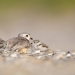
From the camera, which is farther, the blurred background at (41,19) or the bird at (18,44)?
the blurred background at (41,19)

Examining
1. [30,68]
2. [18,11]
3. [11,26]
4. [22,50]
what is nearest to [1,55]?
[22,50]

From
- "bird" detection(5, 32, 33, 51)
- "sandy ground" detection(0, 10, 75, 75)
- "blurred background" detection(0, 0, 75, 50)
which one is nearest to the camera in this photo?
"bird" detection(5, 32, 33, 51)

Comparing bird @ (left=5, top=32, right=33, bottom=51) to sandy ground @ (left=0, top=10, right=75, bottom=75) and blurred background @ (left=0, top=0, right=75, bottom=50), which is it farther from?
blurred background @ (left=0, top=0, right=75, bottom=50)

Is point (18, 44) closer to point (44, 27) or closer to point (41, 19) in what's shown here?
point (44, 27)

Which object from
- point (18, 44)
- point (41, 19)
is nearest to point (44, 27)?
point (41, 19)

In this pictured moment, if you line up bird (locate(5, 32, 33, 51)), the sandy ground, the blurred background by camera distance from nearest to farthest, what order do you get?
bird (locate(5, 32, 33, 51)) < the sandy ground < the blurred background

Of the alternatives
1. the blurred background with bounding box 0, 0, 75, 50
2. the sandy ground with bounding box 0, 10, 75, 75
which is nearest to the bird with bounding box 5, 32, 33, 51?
the sandy ground with bounding box 0, 10, 75, 75

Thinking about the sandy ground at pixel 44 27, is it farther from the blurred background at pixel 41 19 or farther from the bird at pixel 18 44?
the bird at pixel 18 44

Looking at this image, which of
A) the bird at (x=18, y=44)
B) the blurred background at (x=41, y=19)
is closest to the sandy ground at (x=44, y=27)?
the blurred background at (x=41, y=19)
